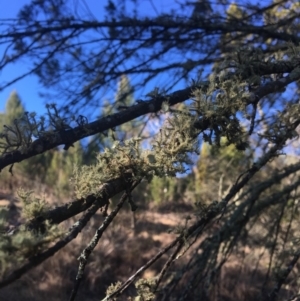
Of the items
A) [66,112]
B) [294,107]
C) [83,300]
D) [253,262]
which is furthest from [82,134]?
[253,262]

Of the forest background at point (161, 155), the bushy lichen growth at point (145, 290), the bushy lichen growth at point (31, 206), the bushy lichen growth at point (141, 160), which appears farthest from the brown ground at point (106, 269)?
the bushy lichen growth at point (31, 206)

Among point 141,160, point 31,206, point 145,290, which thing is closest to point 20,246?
point 31,206

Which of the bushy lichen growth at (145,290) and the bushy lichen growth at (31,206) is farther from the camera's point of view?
the bushy lichen growth at (145,290)

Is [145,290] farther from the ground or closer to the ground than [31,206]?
closer to the ground

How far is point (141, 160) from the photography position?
5.37 ft

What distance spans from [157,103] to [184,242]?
1.99 feet

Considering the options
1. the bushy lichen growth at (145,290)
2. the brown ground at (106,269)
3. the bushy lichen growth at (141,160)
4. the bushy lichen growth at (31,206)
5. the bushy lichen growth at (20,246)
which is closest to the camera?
the bushy lichen growth at (20,246)

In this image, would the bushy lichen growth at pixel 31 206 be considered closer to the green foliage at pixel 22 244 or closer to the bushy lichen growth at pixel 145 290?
the green foliage at pixel 22 244

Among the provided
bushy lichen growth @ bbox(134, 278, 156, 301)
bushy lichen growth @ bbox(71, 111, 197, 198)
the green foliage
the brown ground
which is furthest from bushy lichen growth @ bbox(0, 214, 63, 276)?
the brown ground

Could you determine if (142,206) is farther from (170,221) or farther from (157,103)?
(157,103)

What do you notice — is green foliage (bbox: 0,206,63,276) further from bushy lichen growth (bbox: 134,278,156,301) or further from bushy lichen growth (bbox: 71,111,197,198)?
bushy lichen growth (bbox: 134,278,156,301)

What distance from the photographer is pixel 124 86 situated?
529cm

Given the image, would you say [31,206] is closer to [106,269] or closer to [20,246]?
[20,246]

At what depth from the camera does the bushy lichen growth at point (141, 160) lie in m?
1.56
